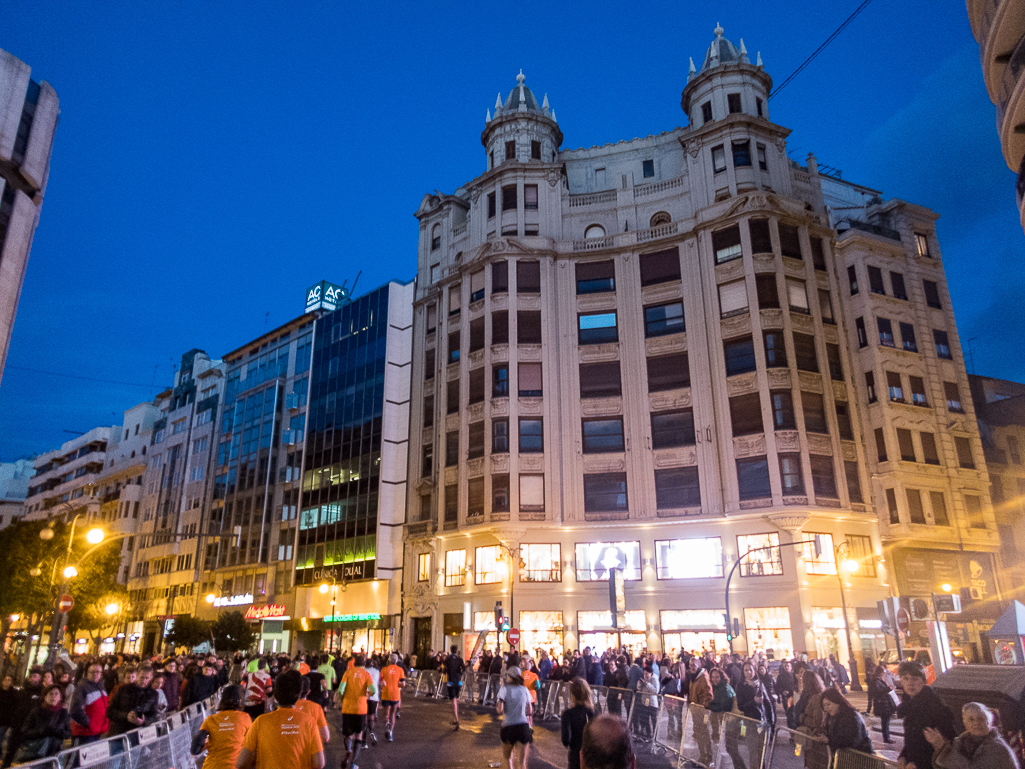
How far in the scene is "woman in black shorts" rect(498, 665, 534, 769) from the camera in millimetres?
11703

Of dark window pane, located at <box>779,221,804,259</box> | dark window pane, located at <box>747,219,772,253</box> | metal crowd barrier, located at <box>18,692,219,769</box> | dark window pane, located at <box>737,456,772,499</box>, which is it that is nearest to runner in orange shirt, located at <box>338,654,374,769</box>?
metal crowd barrier, located at <box>18,692,219,769</box>

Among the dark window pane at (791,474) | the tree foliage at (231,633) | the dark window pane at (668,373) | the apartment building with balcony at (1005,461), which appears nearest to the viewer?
the dark window pane at (791,474)

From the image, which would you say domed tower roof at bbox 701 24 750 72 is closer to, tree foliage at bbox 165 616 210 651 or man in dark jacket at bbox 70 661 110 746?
man in dark jacket at bbox 70 661 110 746

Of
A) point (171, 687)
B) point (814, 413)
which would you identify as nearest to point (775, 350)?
point (814, 413)

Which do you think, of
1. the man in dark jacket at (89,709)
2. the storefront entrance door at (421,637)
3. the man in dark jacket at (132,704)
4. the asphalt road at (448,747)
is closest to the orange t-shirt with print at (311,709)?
the man in dark jacket at (132,704)

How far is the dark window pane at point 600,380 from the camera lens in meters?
43.3

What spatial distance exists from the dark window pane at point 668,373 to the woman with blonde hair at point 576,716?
3299cm

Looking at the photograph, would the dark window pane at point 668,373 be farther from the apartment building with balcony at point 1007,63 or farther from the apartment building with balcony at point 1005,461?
the apartment building with balcony at point 1007,63

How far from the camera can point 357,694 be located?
551 inches

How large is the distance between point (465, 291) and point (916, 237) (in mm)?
27806

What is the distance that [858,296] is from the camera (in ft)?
143

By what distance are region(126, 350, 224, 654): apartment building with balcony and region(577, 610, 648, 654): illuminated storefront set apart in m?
43.4

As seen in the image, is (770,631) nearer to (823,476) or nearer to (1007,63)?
(823,476)

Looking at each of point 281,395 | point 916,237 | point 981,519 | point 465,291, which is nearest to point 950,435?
point 981,519
